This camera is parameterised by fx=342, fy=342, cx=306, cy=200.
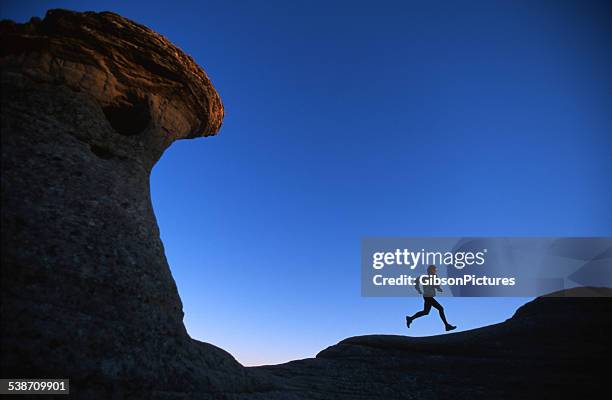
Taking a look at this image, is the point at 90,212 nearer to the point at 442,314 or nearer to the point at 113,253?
the point at 113,253

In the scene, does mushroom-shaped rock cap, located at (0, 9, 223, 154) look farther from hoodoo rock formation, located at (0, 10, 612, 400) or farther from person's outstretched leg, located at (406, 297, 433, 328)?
person's outstretched leg, located at (406, 297, 433, 328)

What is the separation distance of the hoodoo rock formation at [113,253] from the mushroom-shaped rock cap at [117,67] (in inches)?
1.3

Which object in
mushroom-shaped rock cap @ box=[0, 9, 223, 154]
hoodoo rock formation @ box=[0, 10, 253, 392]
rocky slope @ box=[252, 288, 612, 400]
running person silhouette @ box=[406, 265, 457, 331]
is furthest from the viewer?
running person silhouette @ box=[406, 265, 457, 331]

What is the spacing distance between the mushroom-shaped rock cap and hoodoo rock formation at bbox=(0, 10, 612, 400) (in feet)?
0.11

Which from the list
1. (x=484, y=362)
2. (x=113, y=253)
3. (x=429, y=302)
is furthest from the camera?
(x=429, y=302)

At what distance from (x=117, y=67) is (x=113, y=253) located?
541cm

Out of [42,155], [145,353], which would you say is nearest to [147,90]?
[42,155]

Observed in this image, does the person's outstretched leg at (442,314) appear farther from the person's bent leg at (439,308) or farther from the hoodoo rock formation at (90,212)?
the hoodoo rock formation at (90,212)

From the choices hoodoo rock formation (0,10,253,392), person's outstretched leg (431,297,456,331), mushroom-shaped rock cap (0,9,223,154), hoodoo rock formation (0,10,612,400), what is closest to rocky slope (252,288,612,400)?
hoodoo rock formation (0,10,612,400)

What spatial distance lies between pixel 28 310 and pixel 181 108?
7405mm

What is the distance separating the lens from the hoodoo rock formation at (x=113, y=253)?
20.3ft

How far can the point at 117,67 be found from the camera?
962 cm

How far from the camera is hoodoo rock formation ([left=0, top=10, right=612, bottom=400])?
243 inches

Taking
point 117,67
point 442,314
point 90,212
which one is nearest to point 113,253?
point 90,212
